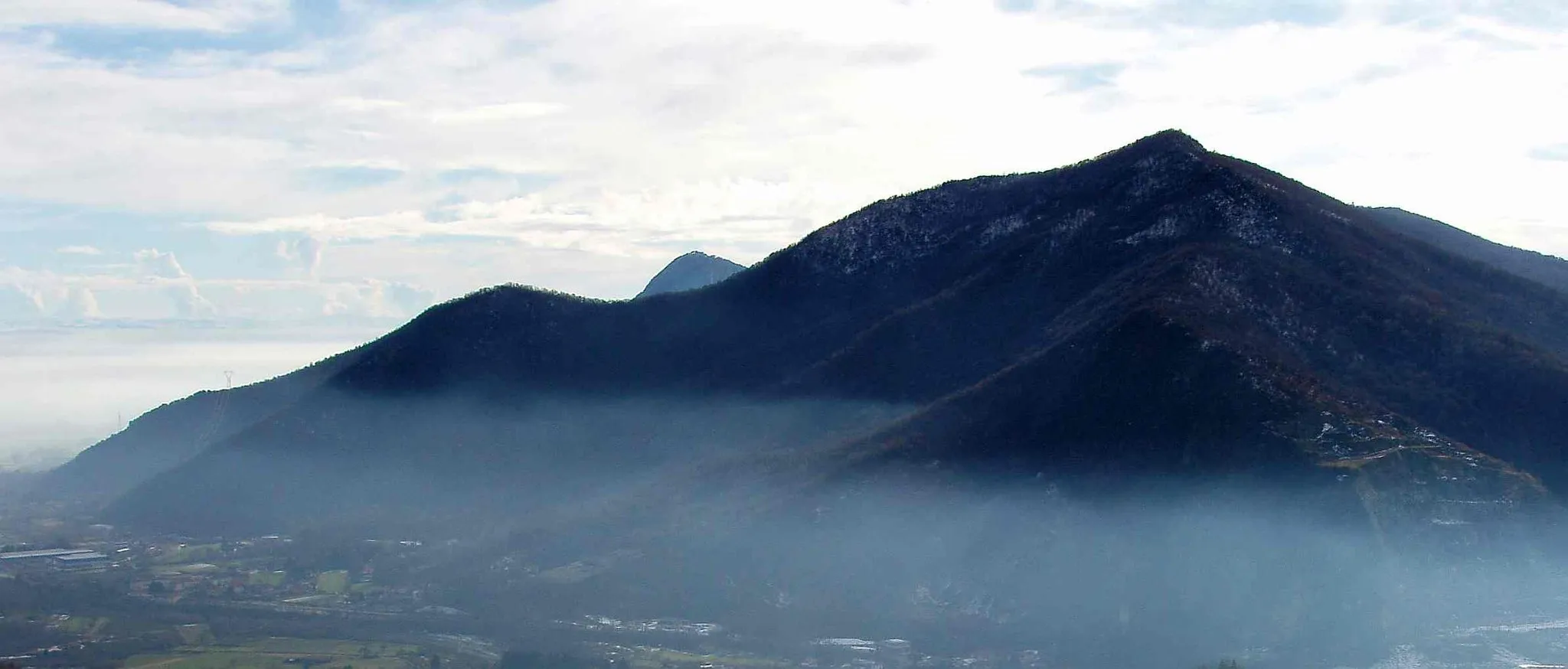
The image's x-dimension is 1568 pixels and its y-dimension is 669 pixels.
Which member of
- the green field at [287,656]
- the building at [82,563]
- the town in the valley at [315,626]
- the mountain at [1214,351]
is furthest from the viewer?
the building at [82,563]

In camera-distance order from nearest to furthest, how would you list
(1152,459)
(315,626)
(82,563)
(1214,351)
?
1. (1152,459)
2. (1214,351)
3. (315,626)
4. (82,563)

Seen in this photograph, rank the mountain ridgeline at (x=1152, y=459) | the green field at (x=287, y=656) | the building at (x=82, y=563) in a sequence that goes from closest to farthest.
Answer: the mountain ridgeline at (x=1152, y=459)
the green field at (x=287, y=656)
the building at (x=82, y=563)

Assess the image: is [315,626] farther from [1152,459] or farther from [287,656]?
[1152,459]

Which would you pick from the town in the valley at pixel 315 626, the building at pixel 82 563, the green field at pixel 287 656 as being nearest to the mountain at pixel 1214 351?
the town in the valley at pixel 315 626

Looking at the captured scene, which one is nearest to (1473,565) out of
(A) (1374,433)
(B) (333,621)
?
(A) (1374,433)

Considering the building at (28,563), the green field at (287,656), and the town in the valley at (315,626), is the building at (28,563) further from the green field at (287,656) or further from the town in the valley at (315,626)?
the green field at (287,656)

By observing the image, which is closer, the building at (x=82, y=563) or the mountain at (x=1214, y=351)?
the mountain at (x=1214, y=351)

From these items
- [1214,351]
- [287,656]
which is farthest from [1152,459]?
[287,656]

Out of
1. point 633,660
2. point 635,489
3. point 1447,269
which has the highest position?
point 1447,269

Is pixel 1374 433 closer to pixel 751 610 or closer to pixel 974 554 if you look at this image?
pixel 974 554
